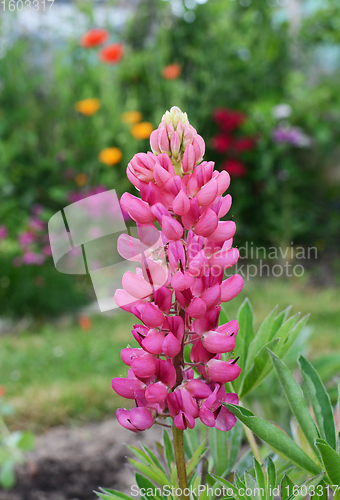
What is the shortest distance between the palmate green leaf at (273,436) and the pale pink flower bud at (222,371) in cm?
3

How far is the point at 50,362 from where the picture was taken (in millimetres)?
2379

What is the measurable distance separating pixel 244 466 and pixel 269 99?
12.7ft

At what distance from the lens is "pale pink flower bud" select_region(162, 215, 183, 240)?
0.46 meters

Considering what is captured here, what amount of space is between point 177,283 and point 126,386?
0.45ft

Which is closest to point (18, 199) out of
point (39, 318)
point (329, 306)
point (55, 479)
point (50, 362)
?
point (39, 318)

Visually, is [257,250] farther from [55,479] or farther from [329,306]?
[55,479]

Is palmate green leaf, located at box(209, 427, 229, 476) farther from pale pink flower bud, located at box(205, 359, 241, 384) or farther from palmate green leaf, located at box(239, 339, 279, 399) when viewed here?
pale pink flower bud, located at box(205, 359, 241, 384)

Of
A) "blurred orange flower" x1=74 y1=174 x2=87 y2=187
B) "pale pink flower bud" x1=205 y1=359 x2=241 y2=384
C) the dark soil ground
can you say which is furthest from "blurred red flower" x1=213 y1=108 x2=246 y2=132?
"pale pink flower bud" x1=205 y1=359 x2=241 y2=384

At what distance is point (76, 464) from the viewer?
Result: 137 centimetres

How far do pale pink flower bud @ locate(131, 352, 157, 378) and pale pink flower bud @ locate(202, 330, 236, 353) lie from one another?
6 centimetres

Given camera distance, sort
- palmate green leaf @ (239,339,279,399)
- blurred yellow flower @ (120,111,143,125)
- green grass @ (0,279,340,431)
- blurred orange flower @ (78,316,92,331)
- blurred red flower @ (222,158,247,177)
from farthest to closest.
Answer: blurred red flower @ (222,158,247,177), blurred yellow flower @ (120,111,143,125), blurred orange flower @ (78,316,92,331), green grass @ (0,279,340,431), palmate green leaf @ (239,339,279,399)

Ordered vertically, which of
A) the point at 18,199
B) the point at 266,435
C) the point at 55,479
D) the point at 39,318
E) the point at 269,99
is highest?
the point at 269,99

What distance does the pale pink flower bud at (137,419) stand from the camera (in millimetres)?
484

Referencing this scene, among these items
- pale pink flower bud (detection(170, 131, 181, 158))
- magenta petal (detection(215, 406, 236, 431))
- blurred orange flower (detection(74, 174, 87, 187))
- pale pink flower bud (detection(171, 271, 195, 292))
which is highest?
blurred orange flower (detection(74, 174, 87, 187))
